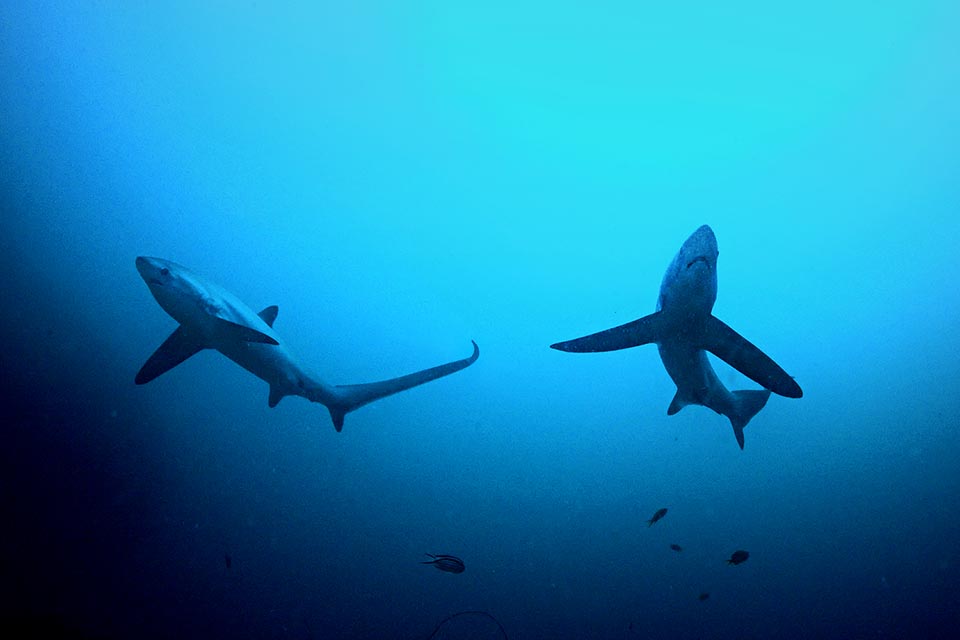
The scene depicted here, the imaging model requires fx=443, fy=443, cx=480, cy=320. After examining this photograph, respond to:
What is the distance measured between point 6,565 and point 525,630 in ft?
43.4

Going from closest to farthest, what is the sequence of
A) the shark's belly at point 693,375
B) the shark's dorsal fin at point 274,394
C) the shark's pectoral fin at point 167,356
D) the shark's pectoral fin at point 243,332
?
the shark's pectoral fin at point 243,332
the shark's belly at point 693,375
the shark's pectoral fin at point 167,356
the shark's dorsal fin at point 274,394

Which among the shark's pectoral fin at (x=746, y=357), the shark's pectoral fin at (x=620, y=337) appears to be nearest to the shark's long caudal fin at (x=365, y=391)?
the shark's pectoral fin at (x=620, y=337)

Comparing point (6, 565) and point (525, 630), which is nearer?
point (6, 565)

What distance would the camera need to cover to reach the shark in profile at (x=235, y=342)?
593cm

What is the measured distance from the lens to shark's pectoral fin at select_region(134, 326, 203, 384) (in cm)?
733

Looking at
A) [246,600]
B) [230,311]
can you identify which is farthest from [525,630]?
[230,311]

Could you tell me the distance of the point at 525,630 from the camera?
14062 millimetres

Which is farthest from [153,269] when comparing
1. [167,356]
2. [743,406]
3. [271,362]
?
[743,406]

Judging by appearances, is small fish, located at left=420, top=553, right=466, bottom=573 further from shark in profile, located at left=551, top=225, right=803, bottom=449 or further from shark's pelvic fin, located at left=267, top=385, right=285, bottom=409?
shark's pelvic fin, located at left=267, top=385, right=285, bottom=409

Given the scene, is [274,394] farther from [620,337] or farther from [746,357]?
[746,357]

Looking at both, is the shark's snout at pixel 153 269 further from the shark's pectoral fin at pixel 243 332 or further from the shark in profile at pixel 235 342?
the shark's pectoral fin at pixel 243 332

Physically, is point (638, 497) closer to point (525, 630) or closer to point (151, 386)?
point (525, 630)

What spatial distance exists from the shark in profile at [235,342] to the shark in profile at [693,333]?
228 centimetres

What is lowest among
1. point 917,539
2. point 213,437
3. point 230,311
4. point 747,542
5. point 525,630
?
point 525,630
